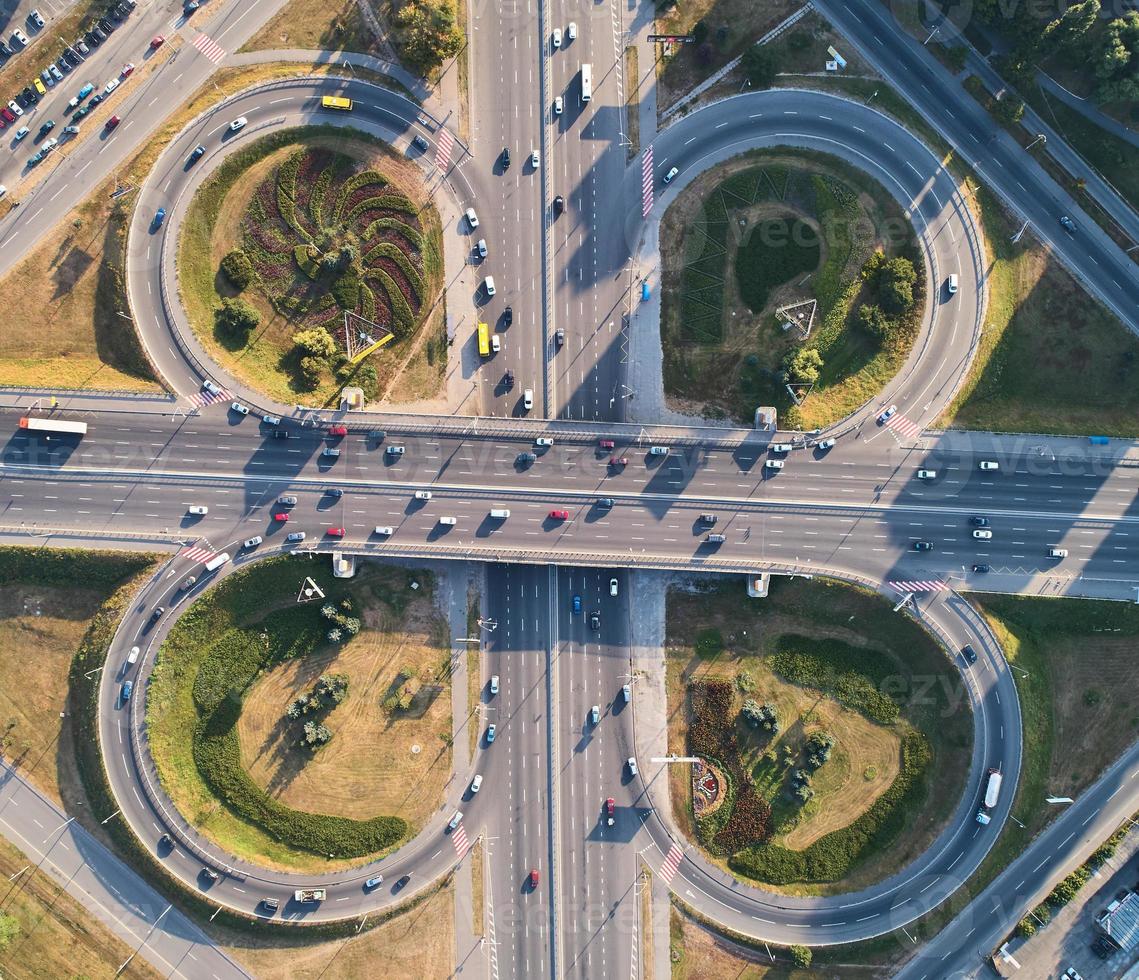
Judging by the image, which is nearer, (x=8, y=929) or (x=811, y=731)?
(x=8, y=929)

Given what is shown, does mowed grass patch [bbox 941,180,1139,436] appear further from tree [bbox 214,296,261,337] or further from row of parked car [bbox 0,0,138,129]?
row of parked car [bbox 0,0,138,129]

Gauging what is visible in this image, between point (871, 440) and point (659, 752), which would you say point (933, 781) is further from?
point (871, 440)

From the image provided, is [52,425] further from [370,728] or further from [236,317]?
[370,728]

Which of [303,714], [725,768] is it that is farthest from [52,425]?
[725,768]

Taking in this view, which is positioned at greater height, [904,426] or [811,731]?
[904,426]

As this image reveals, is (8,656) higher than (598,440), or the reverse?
(598,440)

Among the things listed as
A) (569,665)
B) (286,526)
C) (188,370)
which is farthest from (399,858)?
(188,370)
